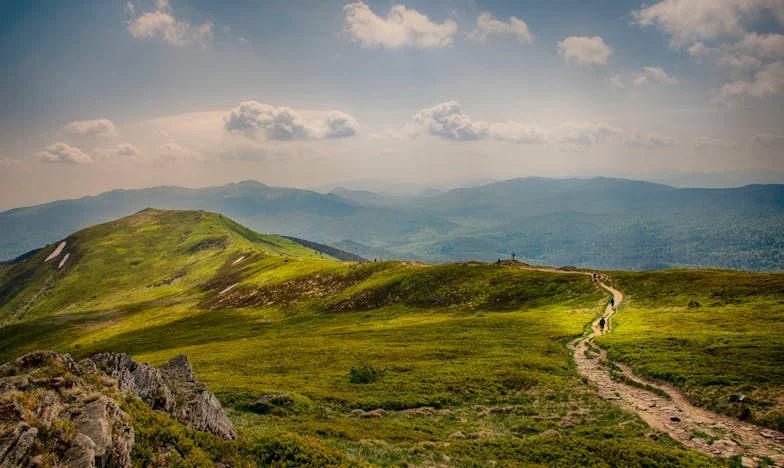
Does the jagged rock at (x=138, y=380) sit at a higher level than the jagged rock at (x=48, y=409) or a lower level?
lower

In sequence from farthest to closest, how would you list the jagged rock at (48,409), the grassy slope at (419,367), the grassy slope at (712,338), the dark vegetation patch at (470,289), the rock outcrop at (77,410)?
the dark vegetation patch at (470,289) → the grassy slope at (712,338) → the grassy slope at (419,367) → the jagged rock at (48,409) → the rock outcrop at (77,410)

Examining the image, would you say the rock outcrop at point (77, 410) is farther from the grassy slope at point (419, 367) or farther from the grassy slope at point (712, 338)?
the grassy slope at point (712, 338)

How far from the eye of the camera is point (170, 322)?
5827 inches

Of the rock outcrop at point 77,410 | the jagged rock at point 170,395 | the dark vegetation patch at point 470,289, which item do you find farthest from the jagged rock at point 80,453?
the dark vegetation patch at point 470,289

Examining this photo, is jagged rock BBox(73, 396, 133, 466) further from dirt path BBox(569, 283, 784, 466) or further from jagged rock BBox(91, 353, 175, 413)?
dirt path BBox(569, 283, 784, 466)

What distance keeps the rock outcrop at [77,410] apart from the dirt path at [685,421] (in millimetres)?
30764

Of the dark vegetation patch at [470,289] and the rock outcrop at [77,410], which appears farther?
the dark vegetation patch at [470,289]

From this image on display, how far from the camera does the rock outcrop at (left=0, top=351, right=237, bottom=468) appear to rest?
46.0ft

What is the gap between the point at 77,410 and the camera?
651 inches

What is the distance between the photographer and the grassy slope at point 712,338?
104ft

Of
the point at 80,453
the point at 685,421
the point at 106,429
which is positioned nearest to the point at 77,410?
the point at 106,429

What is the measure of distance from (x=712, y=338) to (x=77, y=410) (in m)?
57.4

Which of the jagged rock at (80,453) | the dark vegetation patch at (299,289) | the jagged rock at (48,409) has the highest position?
the jagged rock at (48,409)

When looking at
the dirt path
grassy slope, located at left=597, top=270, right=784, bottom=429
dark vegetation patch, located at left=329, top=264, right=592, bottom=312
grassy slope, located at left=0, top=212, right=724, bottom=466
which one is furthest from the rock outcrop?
dark vegetation patch, located at left=329, top=264, right=592, bottom=312
